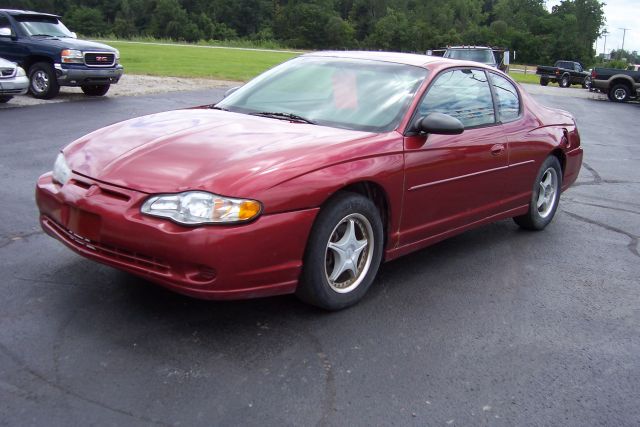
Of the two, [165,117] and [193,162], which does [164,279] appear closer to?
[193,162]

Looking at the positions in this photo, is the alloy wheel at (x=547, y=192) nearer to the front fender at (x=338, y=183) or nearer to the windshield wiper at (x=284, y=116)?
the front fender at (x=338, y=183)

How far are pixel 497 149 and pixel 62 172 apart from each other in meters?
3.07

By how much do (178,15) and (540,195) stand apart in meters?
91.7

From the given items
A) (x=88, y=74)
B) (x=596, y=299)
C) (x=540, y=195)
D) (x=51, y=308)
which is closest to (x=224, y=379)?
(x=51, y=308)

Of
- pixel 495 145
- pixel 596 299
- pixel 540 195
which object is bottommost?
pixel 596 299

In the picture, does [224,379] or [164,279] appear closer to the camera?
[224,379]

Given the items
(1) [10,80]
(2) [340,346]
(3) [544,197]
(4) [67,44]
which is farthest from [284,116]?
(4) [67,44]

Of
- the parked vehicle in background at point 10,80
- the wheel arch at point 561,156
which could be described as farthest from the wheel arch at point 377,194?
the parked vehicle in background at point 10,80

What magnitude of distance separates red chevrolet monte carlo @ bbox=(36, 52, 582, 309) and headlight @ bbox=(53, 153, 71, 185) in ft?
0.04

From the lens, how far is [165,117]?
4.52 metres

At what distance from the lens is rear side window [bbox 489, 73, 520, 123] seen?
17.8 feet

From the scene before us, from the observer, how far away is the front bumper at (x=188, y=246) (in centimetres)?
330

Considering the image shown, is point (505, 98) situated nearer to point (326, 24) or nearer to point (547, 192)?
point (547, 192)

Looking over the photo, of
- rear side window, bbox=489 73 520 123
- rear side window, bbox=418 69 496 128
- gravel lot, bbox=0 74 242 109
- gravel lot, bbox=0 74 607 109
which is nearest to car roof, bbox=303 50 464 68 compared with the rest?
rear side window, bbox=418 69 496 128
